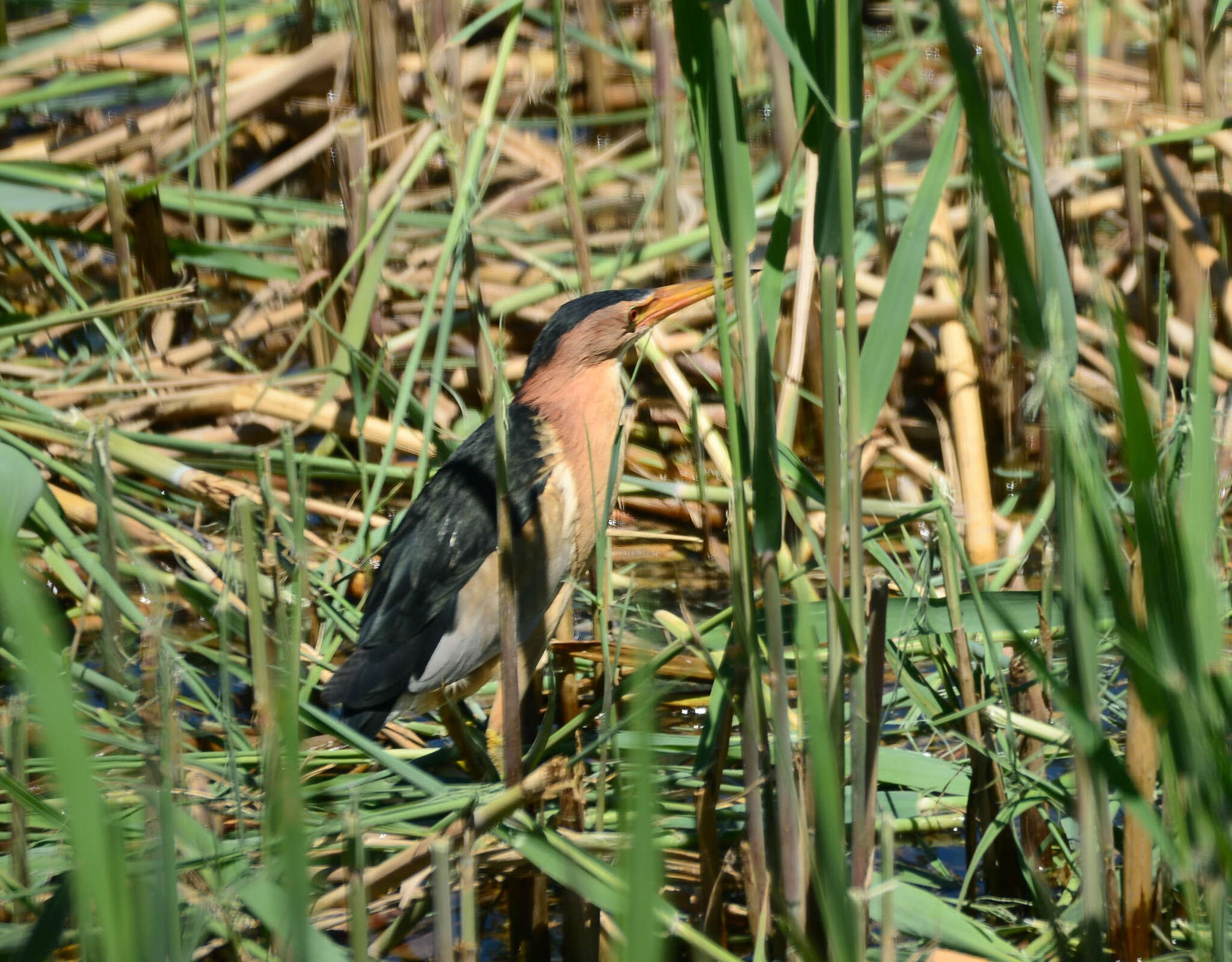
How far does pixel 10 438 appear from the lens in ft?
7.83

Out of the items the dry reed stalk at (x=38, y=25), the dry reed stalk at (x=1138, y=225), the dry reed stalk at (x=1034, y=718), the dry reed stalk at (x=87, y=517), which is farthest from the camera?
the dry reed stalk at (x=38, y=25)

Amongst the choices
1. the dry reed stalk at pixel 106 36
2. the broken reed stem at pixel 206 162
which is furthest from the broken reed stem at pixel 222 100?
the dry reed stalk at pixel 106 36

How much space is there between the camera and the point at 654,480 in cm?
272

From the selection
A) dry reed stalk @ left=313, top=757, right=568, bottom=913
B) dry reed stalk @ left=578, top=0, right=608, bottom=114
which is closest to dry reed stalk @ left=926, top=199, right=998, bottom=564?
dry reed stalk @ left=578, top=0, right=608, bottom=114

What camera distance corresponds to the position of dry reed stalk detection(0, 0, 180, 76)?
388 centimetres

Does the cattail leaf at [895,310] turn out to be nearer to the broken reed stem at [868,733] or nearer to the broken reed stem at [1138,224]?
the broken reed stem at [868,733]


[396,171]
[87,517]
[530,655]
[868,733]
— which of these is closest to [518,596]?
[530,655]

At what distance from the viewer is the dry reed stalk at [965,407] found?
2543 millimetres

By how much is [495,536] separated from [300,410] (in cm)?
94

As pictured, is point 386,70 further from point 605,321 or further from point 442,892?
point 442,892

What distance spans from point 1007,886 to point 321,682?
3.57 ft

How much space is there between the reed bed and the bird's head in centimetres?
11

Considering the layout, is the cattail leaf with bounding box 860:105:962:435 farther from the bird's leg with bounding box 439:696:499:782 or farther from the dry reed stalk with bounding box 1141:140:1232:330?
the dry reed stalk with bounding box 1141:140:1232:330

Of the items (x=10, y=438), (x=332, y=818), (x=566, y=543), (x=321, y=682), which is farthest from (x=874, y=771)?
(x=10, y=438)
